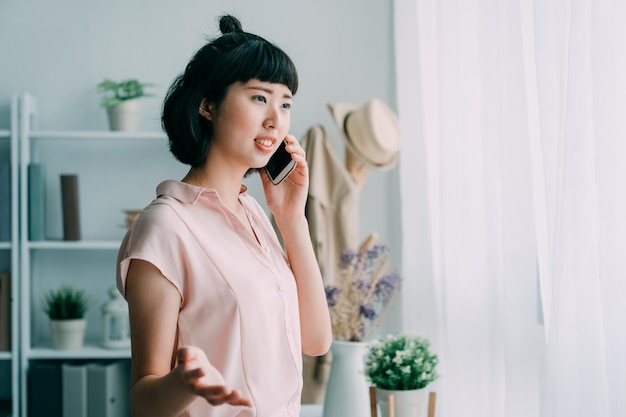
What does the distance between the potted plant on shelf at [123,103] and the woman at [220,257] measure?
76.5 inches

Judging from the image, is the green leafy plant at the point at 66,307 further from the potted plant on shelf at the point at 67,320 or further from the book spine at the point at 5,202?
the book spine at the point at 5,202

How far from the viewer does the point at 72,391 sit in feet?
9.66

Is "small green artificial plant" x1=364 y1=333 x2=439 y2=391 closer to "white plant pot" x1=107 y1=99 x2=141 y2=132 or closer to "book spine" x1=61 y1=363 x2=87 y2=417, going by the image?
"book spine" x1=61 y1=363 x2=87 y2=417

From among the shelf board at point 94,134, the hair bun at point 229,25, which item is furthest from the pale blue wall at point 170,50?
the hair bun at point 229,25

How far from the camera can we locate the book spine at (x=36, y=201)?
9.91 feet

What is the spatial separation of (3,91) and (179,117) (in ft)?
8.04

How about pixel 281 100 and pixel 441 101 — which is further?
pixel 441 101

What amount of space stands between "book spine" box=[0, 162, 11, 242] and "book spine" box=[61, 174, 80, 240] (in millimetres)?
216

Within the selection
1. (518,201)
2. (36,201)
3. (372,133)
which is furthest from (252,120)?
(36,201)

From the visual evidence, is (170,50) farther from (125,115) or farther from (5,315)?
(5,315)

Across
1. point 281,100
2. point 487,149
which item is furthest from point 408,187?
point 281,100

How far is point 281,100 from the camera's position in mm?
1142

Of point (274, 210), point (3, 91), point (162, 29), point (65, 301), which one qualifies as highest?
point (162, 29)

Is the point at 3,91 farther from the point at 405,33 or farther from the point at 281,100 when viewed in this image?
the point at 281,100
